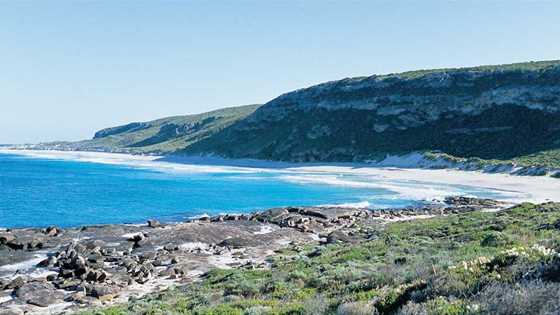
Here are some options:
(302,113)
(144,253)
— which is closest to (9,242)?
(144,253)

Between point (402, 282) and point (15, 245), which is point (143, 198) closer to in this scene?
point (15, 245)

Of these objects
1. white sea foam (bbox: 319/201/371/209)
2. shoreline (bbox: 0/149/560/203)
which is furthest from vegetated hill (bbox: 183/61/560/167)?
white sea foam (bbox: 319/201/371/209)

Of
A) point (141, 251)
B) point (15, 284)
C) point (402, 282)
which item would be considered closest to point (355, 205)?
point (141, 251)

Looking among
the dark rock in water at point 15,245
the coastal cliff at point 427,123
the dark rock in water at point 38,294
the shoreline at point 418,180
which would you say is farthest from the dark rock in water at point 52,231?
the coastal cliff at point 427,123

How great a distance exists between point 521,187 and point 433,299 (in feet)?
186

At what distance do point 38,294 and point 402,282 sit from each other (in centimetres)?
1542

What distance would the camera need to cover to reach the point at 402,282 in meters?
11.6

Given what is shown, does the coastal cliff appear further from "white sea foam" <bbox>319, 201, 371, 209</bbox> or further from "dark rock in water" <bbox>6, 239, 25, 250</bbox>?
"dark rock in water" <bbox>6, 239, 25, 250</bbox>

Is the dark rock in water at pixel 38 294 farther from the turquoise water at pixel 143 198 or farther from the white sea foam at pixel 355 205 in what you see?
the white sea foam at pixel 355 205

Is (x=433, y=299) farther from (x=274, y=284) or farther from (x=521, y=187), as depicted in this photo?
(x=521, y=187)

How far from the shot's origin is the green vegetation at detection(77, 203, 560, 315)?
767 centimetres

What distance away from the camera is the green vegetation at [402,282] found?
767cm

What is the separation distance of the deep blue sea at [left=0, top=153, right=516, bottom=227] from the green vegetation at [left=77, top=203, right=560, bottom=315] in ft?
76.1

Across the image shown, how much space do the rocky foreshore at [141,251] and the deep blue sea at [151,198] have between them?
808cm
